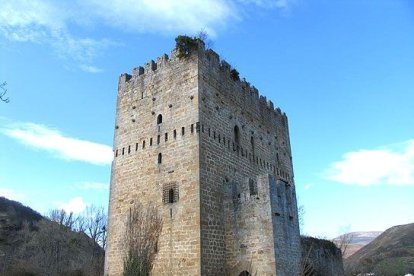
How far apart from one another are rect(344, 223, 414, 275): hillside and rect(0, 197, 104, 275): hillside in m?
26.9

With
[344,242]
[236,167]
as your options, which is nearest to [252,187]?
[236,167]

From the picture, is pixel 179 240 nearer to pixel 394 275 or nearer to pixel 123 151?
pixel 123 151

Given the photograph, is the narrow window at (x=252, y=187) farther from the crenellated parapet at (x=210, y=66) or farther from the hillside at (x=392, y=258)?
the hillside at (x=392, y=258)

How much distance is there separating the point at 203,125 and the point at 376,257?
4881 cm

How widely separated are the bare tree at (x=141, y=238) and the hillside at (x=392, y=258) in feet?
92.4

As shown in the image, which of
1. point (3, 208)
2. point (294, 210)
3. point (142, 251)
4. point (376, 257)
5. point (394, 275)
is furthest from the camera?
point (3, 208)

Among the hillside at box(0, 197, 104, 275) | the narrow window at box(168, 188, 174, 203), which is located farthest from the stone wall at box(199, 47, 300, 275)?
the hillside at box(0, 197, 104, 275)

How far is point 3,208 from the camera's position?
61.2 meters

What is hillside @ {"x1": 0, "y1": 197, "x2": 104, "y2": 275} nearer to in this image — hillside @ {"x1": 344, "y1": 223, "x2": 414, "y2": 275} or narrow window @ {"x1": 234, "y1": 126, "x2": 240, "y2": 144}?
narrow window @ {"x1": 234, "y1": 126, "x2": 240, "y2": 144}

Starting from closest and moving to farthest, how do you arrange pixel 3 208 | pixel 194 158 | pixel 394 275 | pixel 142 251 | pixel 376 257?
pixel 142 251 → pixel 194 158 → pixel 394 275 → pixel 376 257 → pixel 3 208

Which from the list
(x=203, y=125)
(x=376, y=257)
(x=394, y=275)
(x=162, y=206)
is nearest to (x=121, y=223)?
(x=162, y=206)

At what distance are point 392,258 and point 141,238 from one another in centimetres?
4867

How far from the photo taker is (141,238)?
48.6ft

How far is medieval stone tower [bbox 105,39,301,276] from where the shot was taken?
1466cm
